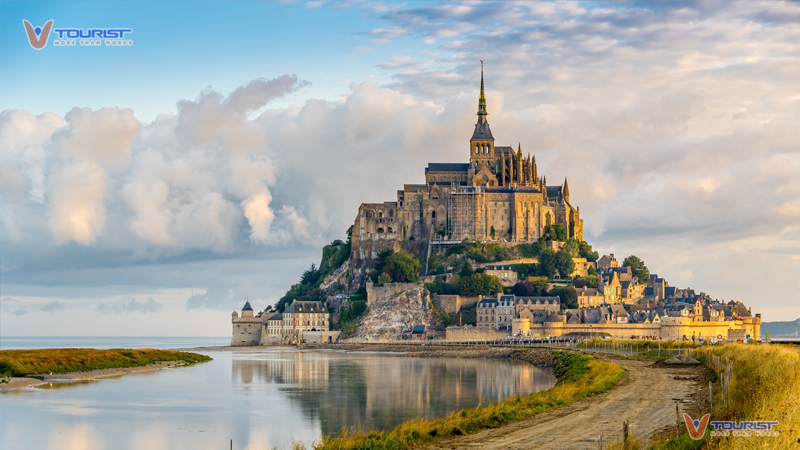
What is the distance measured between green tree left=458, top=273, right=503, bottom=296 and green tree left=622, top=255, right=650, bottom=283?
27891 mm

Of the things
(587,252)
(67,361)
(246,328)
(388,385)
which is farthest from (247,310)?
(388,385)

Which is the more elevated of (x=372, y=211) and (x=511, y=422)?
(x=372, y=211)

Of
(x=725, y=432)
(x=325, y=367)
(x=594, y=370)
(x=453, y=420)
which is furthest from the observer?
(x=325, y=367)

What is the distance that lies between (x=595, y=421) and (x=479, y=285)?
77477 millimetres

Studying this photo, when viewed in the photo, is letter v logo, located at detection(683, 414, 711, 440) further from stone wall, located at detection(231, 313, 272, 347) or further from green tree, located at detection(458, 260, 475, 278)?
stone wall, located at detection(231, 313, 272, 347)

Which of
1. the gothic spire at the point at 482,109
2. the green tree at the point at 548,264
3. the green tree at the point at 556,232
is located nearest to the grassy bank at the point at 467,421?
the green tree at the point at 548,264

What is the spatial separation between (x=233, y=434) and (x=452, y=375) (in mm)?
28201

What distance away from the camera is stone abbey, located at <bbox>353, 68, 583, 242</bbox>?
113 m

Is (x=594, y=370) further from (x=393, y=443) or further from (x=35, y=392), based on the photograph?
(x=35, y=392)

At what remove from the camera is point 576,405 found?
26594mm

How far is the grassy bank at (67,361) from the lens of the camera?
48.2m

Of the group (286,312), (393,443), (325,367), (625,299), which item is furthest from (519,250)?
(393,443)

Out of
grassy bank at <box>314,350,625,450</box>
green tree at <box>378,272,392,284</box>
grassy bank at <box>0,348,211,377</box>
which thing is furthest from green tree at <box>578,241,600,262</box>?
grassy bank at <box>314,350,625,450</box>

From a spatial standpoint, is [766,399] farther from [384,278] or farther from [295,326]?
[295,326]
